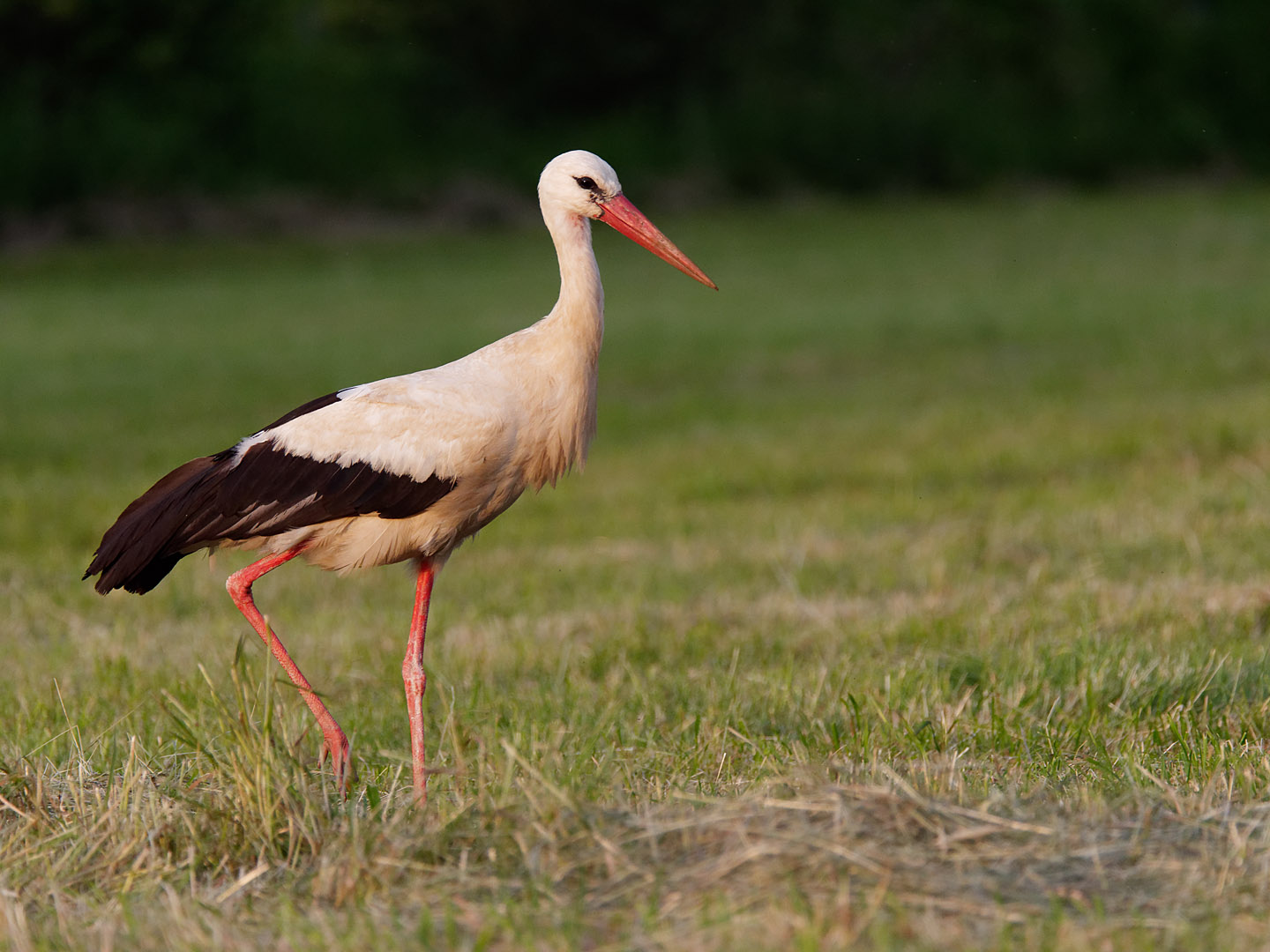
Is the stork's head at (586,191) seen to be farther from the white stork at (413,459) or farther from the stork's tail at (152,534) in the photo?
the stork's tail at (152,534)

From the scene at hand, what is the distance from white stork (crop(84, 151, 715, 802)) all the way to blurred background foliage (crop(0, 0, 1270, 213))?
91.4ft

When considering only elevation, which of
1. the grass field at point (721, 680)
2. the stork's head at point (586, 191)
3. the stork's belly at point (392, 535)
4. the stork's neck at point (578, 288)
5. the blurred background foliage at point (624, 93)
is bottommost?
the grass field at point (721, 680)

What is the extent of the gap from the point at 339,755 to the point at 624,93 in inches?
1459

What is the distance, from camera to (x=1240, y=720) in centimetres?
457

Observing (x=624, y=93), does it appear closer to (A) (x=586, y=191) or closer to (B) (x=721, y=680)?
(B) (x=721, y=680)

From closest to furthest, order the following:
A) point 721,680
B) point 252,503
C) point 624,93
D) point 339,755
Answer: point 339,755 → point 252,503 → point 721,680 → point 624,93

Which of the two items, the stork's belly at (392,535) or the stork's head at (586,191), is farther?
the stork's head at (586,191)

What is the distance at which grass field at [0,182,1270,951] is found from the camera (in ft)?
10.1

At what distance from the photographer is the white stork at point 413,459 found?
14.8ft

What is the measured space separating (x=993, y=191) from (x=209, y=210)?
16.8 m

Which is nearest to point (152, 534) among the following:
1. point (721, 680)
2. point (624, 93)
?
point (721, 680)

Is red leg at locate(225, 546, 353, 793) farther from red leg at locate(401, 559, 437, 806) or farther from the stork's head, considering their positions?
the stork's head

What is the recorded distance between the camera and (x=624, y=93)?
40.2 m

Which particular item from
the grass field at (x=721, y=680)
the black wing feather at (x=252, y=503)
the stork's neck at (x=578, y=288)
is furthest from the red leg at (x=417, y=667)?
the stork's neck at (x=578, y=288)
